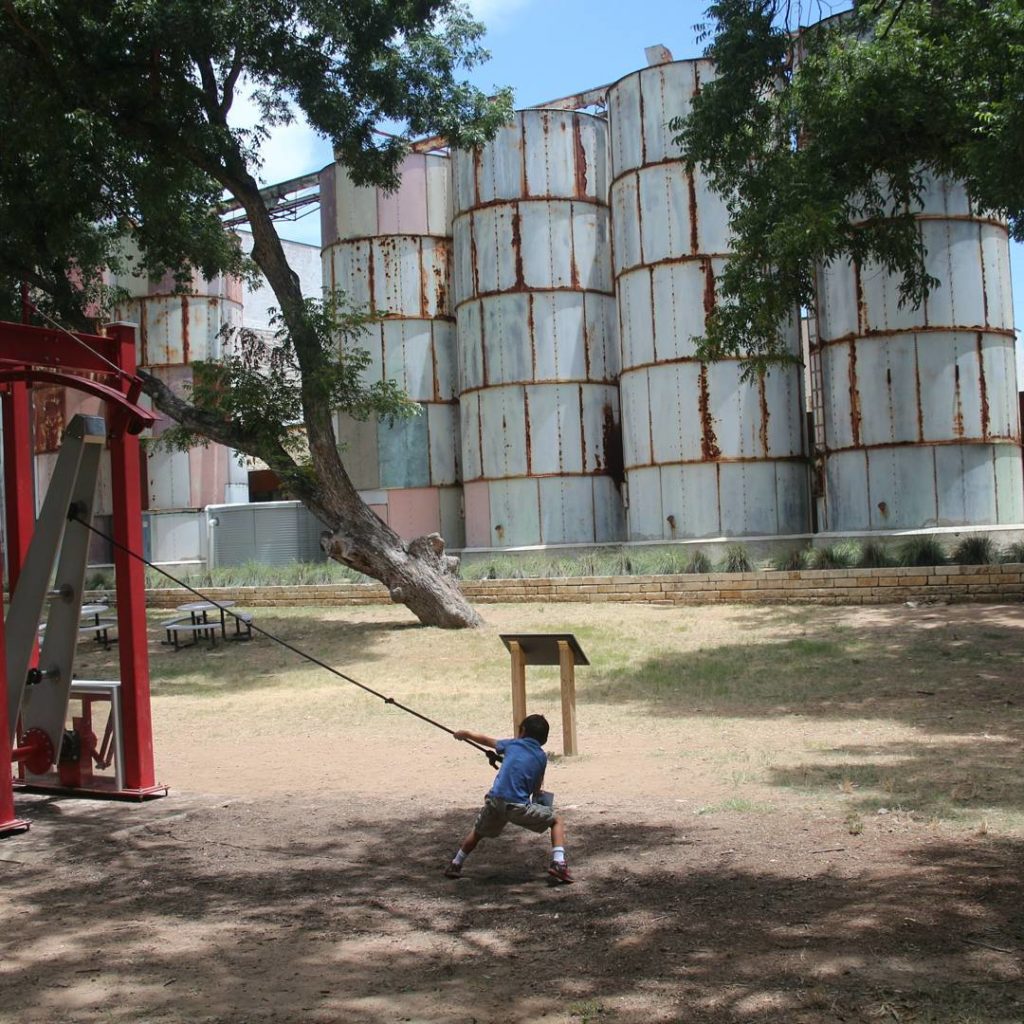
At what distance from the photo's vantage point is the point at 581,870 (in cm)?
605

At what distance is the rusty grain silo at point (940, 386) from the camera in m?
20.0

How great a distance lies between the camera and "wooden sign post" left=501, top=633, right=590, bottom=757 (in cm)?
942

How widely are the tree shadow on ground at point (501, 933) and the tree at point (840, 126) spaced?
27.3ft

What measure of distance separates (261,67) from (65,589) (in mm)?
10055

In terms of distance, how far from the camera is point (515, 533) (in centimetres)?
2384

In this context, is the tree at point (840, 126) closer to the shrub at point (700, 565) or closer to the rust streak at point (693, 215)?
the shrub at point (700, 565)

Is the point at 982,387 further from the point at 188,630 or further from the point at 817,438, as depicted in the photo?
the point at 188,630

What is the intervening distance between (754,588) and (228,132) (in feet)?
33.8

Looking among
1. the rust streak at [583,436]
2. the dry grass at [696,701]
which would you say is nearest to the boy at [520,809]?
the dry grass at [696,701]

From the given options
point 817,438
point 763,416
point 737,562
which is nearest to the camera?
point 737,562

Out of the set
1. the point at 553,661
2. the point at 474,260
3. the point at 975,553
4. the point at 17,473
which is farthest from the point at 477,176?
the point at 17,473

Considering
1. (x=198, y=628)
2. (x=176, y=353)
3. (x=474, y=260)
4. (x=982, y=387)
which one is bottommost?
(x=198, y=628)

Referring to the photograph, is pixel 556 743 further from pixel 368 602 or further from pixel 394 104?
pixel 368 602

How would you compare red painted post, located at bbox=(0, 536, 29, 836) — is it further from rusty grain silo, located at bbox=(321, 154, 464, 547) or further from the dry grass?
rusty grain silo, located at bbox=(321, 154, 464, 547)
